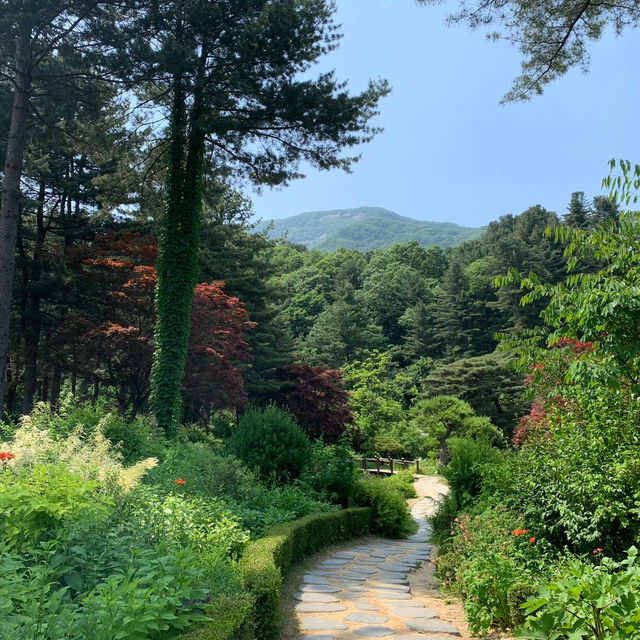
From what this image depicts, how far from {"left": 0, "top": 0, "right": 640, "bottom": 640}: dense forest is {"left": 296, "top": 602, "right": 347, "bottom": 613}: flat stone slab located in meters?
0.52

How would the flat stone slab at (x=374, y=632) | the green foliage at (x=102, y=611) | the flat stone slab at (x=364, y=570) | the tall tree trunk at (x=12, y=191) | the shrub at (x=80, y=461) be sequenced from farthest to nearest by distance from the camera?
the tall tree trunk at (x=12, y=191), the flat stone slab at (x=364, y=570), the shrub at (x=80, y=461), the flat stone slab at (x=374, y=632), the green foliage at (x=102, y=611)

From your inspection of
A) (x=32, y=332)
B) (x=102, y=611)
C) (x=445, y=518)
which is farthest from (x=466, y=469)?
(x=32, y=332)

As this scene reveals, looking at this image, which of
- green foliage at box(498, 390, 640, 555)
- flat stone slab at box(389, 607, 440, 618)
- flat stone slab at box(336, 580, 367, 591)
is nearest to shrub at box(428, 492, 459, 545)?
flat stone slab at box(336, 580, 367, 591)

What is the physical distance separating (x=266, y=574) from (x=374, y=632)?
83cm

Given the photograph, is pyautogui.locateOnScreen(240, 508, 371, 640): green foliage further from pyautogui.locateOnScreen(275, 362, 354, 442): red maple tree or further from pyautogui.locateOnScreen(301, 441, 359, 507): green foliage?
pyautogui.locateOnScreen(275, 362, 354, 442): red maple tree

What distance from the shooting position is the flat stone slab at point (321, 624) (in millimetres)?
3803

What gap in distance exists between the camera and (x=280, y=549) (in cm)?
472

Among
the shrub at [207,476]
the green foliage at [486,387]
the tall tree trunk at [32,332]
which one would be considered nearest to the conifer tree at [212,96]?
the shrub at [207,476]

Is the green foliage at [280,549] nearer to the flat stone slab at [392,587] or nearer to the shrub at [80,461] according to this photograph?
the flat stone slab at [392,587]

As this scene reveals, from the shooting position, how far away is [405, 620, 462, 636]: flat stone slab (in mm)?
3911

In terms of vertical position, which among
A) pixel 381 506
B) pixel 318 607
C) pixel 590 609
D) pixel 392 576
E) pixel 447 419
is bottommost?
pixel 447 419

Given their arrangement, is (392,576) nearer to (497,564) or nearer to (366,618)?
(366,618)

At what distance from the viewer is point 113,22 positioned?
10586mm

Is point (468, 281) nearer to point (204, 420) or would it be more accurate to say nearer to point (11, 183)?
point (204, 420)
